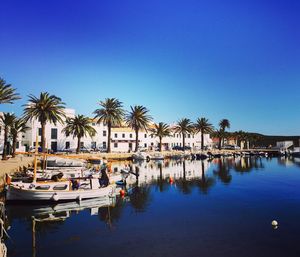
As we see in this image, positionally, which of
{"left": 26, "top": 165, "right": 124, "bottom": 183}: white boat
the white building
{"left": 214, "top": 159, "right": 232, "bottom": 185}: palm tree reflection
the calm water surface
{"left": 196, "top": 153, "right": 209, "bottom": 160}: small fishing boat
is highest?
the white building

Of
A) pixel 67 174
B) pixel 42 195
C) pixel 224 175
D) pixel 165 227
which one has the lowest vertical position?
pixel 165 227

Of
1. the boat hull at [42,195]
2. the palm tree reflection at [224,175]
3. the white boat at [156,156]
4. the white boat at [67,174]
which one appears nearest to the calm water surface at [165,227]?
the boat hull at [42,195]

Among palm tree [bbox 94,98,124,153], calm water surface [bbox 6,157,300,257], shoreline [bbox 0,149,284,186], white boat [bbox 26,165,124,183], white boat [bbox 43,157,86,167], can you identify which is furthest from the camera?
palm tree [bbox 94,98,124,153]

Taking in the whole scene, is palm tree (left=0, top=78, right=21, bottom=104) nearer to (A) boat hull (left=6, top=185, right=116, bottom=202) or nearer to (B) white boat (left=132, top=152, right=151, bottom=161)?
(A) boat hull (left=6, top=185, right=116, bottom=202)

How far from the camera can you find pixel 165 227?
20.7 meters

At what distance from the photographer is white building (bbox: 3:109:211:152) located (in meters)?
83.7

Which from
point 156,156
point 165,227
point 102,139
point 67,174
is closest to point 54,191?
point 67,174

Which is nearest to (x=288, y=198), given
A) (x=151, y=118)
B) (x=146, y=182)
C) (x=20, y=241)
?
(x=146, y=182)

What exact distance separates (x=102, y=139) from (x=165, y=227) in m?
80.2

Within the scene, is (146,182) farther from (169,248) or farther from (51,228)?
(169,248)

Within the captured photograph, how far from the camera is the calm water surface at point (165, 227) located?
16.5 m

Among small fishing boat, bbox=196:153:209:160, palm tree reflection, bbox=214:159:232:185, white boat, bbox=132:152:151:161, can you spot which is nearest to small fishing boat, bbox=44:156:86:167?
palm tree reflection, bbox=214:159:232:185

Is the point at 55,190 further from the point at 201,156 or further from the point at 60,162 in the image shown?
the point at 201,156

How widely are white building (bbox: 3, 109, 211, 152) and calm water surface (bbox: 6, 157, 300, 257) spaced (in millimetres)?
36836
